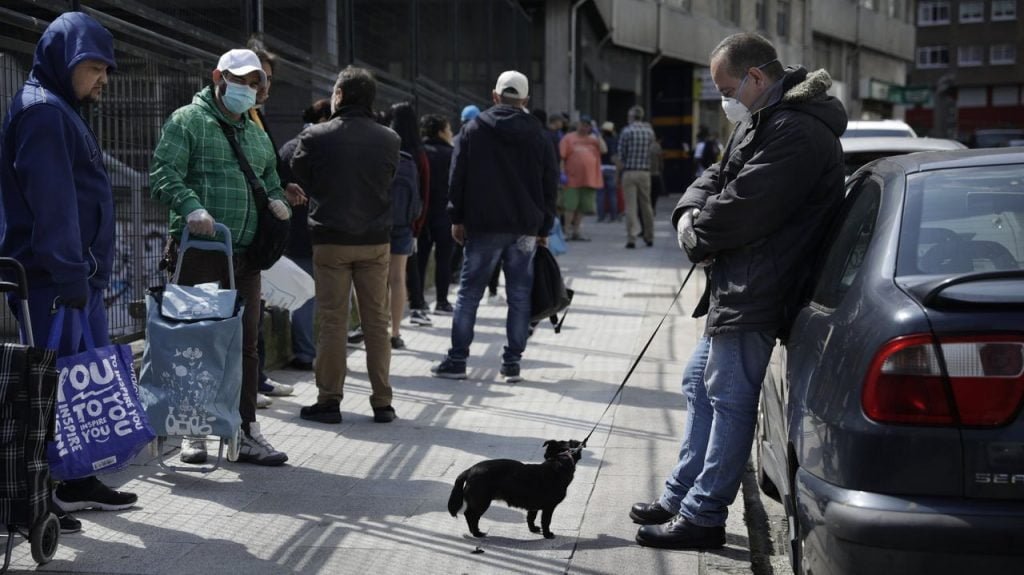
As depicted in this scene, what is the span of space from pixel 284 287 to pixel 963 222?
483 cm

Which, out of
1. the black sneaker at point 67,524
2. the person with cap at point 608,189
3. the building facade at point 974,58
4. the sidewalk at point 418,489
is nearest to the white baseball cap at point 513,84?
the sidewalk at point 418,489

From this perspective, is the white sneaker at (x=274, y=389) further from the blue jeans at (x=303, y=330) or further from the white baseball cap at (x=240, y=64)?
the white baseball cap at (x=240, y=64)

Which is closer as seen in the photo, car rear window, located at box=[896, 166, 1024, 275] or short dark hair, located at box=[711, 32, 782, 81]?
car rear window, located at box=[896, 166, 1024, 275]

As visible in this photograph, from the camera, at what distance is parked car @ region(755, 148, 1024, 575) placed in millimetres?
3170

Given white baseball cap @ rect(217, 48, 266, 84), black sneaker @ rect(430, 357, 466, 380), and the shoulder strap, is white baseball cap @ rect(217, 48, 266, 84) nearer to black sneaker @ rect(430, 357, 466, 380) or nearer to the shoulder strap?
the shoulder strap

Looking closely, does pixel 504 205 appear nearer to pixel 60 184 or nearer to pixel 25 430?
pixel 60 184

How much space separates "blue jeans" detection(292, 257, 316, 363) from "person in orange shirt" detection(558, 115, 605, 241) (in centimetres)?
1078

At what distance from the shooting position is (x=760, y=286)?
4.37 metres

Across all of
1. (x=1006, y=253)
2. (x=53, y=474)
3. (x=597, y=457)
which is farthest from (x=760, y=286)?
(x=53, y=474)

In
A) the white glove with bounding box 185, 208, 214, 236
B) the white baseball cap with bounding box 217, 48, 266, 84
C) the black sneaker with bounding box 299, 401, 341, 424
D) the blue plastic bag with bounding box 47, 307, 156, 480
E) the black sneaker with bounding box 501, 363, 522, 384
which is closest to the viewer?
the blue plastic bag with bounding box 47, 307, 156, 480

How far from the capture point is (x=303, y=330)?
866 cm

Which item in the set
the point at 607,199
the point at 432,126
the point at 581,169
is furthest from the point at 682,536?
the point at 607,199

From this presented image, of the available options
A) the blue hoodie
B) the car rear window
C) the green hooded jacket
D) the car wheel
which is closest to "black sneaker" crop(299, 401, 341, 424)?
the green hooded jacket

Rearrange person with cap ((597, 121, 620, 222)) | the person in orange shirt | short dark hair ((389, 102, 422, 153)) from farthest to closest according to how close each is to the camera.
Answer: person with cap ((597, 121, 620, 222)) → the person in orange shirt → short dark hair ((389, 102, 422, 153))
